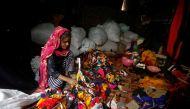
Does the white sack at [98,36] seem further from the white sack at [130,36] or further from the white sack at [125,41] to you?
the white sack at [130,36]

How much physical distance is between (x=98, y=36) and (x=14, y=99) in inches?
95.4

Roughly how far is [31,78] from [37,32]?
3.20 ft

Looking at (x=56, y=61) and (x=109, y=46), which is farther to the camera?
(x=109, y=46)

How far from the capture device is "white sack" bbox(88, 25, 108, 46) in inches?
190

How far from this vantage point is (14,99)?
277 cm

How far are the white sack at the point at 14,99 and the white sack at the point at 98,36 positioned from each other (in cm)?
204

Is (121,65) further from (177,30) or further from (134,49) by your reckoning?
(177,30)

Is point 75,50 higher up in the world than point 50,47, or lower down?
lower down

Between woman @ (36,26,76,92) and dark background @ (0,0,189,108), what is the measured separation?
326mm

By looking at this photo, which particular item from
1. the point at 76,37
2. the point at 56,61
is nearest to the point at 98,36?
the point at 76,37

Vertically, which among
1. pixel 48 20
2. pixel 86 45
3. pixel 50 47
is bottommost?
pixel 86 45

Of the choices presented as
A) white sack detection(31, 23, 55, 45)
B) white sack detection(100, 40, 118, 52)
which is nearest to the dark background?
white sack detection(31, 23, 55, 45)

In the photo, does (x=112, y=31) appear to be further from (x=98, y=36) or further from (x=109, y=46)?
(x=98, y=36)

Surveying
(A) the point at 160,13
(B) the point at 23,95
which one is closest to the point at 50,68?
(B) the point at 23,95
